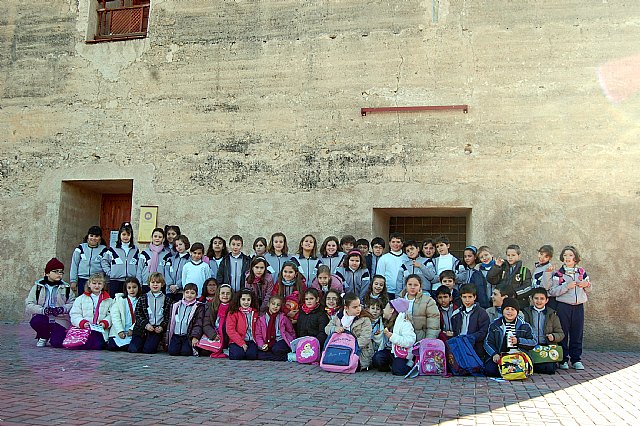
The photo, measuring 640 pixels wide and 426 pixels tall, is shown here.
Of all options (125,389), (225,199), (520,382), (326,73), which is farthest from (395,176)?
(125,389)

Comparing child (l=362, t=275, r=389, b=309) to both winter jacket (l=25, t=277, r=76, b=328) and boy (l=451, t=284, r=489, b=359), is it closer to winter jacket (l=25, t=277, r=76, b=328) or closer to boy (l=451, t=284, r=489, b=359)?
boy (l=451, t=284, r=489, b=359)

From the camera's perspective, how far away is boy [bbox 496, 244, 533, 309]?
793 cm

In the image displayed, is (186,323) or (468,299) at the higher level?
(468,299)

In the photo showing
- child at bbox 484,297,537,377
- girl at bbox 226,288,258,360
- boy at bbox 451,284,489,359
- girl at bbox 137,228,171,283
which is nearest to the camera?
child at bbox 484,297,537,377

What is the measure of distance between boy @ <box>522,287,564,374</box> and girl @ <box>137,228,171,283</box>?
197 inches

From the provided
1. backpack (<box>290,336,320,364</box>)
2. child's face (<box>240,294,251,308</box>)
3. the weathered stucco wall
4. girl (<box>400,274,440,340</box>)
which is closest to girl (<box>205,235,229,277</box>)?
child's face (<box>240,294,251,308</box>)

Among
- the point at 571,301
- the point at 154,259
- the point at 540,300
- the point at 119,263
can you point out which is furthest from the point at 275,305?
the point at 571,301

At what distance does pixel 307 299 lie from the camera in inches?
313

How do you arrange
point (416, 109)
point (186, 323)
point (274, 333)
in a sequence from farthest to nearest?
point (416, 109)
point (186, 323)
point (274, 333)

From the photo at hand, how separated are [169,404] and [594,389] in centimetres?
407

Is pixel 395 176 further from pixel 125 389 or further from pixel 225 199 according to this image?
pixel 125 389

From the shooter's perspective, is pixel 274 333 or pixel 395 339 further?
pixel 274 333

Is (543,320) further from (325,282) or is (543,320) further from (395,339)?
(325,282)

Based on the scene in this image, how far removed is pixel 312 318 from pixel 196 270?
189 cm
